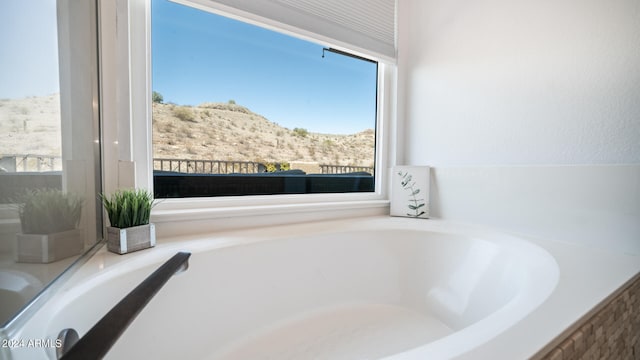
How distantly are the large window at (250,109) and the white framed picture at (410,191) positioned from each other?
0.75 feet

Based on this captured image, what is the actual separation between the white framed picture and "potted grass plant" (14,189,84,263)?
1.50m

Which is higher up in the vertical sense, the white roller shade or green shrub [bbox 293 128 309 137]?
the white roller shade

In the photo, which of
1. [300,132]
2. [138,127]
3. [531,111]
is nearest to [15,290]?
[138,127]

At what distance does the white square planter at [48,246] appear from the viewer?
604mm

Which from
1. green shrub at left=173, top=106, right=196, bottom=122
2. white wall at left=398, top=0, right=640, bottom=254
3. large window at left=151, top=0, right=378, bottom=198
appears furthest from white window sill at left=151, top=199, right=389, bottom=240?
white wall at left=398, top=0, right=640, bottom=254

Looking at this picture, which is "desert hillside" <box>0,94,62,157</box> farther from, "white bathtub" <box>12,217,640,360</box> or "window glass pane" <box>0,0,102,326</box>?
"white bathtub" <box>12,217,640,360</box>

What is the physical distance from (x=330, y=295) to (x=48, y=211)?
102 centimetres

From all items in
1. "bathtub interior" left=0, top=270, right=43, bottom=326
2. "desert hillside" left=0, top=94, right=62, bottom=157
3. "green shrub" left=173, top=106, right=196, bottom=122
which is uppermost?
"green shrub" left=173, top=106, right=196, bottom=122

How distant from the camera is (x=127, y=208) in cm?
93

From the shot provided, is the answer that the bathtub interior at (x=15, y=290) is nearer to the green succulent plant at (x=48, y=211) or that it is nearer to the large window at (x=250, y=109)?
the green succulent plant at (x=48, y=211)

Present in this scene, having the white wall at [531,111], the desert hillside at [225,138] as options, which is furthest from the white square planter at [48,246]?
the white wall at [531,111]

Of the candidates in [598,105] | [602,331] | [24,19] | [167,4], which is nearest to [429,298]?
[602,331]

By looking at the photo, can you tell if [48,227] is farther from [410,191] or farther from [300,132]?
[410,191]

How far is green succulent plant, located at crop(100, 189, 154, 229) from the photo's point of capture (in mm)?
923
